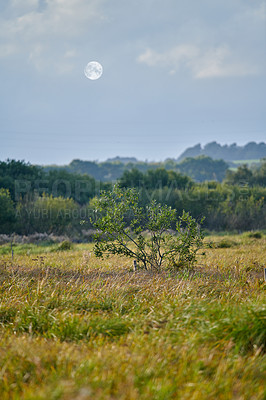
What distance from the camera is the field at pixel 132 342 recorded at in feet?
9.27

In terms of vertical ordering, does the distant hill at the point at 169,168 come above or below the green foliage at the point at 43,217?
above

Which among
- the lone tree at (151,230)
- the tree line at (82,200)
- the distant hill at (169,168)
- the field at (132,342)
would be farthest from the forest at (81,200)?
the distant hill at (169,168)

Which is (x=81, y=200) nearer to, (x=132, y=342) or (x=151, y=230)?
(x=151, y=230)

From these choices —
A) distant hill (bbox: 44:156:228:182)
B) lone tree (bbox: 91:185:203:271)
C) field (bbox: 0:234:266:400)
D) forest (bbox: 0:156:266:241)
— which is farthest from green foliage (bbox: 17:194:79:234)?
distant hill (bbox: 44:156:228:182)

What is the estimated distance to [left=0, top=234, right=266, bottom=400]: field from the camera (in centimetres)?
282

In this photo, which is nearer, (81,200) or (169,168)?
(81,200)

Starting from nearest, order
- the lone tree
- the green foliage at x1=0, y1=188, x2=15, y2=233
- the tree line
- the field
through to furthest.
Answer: the field → the lone tree → the green foliage at x1=0, y1=188, x2=15, y2=233 → the tree line

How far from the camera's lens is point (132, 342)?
3.59 m

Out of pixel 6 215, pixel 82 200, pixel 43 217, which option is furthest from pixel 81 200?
pixel 6 215

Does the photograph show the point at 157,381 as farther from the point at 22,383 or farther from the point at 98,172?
the point at 98,172

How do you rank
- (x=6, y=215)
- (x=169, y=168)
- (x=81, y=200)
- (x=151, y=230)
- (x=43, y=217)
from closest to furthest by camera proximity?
(x=151, y=230), (x=6, y=215), (x=43, y=217), (x=81, y=200), (x=169, y=168)

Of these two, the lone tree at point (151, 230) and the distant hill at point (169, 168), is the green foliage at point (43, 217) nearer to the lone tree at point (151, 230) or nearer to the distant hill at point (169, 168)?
the lone tree at point (151, 230)

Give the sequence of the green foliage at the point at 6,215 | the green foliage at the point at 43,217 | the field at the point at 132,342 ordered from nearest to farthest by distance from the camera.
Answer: the field at the point at 132,342 < the green foliage at the point at 6,215 < the green foliage at the point at 43,217

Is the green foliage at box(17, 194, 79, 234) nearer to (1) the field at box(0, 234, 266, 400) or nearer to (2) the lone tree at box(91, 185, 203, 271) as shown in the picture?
(2) the lone tree at box(91, 185, 203, 271)
